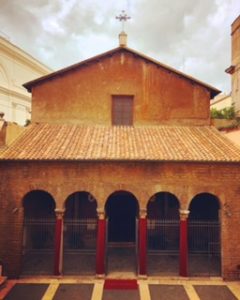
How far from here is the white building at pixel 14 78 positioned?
2317 cm

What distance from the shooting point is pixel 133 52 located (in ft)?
51.9

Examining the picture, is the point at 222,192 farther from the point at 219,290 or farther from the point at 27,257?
the point at 27,257

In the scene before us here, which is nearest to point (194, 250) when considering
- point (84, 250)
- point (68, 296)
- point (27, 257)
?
point (84, 250)

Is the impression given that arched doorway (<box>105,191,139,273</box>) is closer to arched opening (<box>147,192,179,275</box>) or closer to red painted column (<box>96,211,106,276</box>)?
arched opening (<box>147,192,179,275</box>)

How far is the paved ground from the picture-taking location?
10.6 m

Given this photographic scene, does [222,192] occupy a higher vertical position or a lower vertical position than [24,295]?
higher

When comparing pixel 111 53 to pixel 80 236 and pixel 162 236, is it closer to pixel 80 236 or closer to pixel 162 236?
pixel 80 236

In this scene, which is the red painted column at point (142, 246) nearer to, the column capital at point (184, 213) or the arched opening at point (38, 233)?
the column capital at point (184, 213)

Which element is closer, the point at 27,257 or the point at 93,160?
the point at 93,160

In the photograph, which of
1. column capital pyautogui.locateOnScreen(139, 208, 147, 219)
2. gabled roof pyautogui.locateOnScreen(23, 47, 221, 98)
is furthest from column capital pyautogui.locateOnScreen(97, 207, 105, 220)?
gabled roof pyautogui.locateOnScreen(23, 47, 221, 98)

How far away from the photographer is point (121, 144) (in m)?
13.4

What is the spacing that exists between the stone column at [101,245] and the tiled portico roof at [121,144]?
263 centimetres

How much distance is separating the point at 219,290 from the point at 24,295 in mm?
7415

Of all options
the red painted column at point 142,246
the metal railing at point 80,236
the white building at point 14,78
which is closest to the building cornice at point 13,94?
the white building at point 14,78
